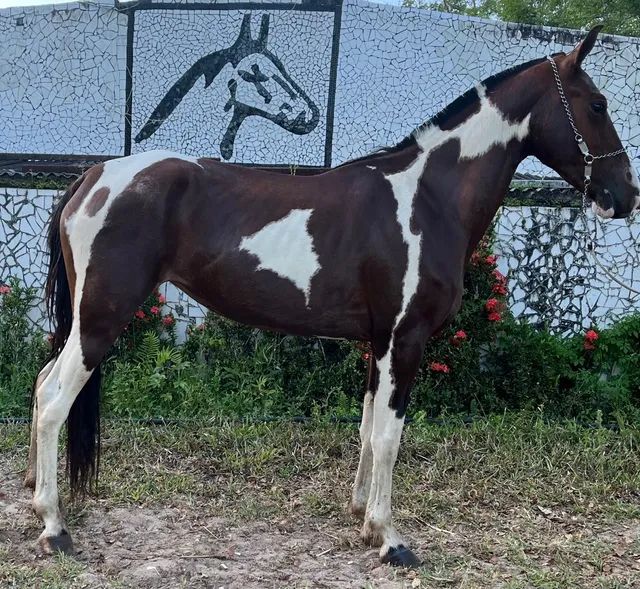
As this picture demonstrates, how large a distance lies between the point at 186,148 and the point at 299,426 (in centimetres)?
315

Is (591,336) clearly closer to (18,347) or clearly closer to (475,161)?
(475,161)

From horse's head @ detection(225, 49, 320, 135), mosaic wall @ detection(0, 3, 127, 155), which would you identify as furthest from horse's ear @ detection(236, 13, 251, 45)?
mosaic wall @ detection(0, 3, 127, 155)

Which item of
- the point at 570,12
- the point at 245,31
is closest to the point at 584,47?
the point at 245,31

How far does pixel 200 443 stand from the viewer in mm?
4293

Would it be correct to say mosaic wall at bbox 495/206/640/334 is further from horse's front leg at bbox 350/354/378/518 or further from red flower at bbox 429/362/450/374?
horse's front leg at bbox 350/354/378/518

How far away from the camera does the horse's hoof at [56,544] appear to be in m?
3.00

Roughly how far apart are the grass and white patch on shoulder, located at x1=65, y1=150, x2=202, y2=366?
4.01 feet

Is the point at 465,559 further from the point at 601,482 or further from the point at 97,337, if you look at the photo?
the point at 97,337

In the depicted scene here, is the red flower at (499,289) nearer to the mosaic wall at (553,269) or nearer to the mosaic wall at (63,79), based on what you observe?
the mosaic wall at (553,269)

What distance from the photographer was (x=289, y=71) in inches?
248

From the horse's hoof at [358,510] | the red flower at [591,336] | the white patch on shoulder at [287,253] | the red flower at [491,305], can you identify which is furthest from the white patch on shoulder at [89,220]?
the red flower at [591,336]

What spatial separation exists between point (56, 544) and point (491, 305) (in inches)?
131

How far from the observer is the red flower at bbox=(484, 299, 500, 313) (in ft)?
16.2

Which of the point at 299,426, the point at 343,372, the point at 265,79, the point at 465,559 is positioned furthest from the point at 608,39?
the point at 465,559
